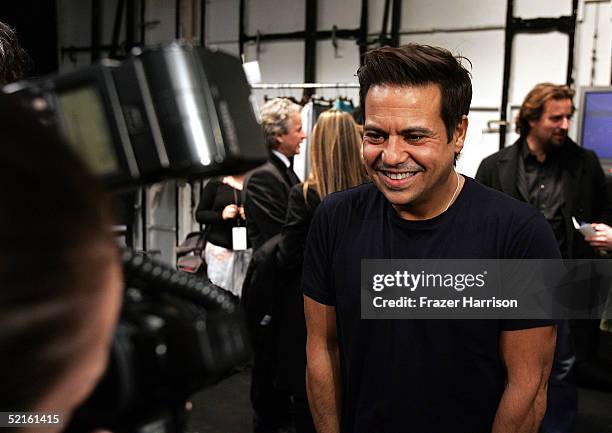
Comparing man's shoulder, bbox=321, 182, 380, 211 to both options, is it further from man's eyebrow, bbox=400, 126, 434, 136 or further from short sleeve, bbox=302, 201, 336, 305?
man's eyebrow, bbox=400, 126, 434, 136

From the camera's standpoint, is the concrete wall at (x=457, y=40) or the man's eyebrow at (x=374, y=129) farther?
the concrete wall at (x=457, y=40)

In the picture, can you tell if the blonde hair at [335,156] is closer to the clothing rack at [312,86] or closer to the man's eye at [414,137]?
the man's eye at [414,137]

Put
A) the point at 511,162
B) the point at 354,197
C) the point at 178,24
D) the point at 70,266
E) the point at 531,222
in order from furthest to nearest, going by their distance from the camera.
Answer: the point at 178,24 → the point at 511,162 → the point at 354,197 → the point at 531,222 → the point at 70,266

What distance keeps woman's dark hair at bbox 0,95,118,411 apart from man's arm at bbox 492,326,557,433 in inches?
40.0

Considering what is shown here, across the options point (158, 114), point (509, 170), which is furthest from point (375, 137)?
point (509, 170)

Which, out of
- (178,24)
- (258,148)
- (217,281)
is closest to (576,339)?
(217,281)

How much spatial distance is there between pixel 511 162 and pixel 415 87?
2102 millimetres

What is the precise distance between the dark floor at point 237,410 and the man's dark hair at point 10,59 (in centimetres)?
247

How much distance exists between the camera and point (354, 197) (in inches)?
53.7

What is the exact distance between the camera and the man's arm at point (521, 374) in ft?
3.88

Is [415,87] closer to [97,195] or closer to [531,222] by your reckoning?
[531,222]

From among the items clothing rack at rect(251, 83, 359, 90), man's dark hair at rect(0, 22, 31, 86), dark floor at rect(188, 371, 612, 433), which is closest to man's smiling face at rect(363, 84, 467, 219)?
man's dark hair at rect(0, 22, 31, 86)

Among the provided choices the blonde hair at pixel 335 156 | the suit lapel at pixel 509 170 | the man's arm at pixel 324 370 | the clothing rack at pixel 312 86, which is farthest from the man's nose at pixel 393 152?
the clothing rack at pixel 312 86

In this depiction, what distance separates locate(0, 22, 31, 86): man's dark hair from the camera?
3.17ft
